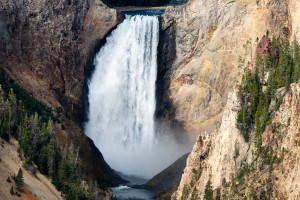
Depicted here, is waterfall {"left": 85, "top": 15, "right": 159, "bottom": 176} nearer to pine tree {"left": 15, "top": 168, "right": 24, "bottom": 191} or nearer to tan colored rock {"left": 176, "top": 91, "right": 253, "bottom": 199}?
tan colored rock {"left": 176, "top": 91, "right": 253, "bottom": 199}

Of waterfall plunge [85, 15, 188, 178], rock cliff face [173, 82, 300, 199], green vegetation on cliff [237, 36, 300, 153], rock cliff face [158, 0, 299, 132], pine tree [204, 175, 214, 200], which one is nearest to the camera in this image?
rock cliff face [173, 82, 300, 199]

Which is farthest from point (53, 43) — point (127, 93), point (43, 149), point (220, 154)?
point (220, 154)

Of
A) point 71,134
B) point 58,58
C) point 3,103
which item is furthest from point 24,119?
point 58,58

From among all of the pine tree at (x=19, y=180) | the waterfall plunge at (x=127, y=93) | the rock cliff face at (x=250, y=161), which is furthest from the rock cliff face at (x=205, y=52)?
the pine tree at (x=19, y=180)

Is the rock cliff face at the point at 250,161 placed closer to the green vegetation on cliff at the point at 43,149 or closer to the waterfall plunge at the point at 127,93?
the green vegetation on cliff at the point at 43,149

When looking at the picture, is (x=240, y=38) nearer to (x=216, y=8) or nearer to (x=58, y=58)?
(x=216, y=8)

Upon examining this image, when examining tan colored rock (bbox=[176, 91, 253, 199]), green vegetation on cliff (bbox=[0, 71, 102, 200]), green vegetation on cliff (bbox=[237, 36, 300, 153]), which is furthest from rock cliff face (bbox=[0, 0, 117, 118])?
green vegetation on cliff (bbox=[237, 36, 300, 153])

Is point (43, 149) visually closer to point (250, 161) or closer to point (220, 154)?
point (220, 154)
